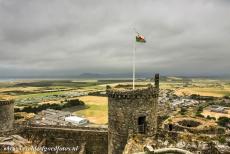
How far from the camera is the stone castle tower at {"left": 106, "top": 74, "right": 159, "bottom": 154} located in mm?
17703

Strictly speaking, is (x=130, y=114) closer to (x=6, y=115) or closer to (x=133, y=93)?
(x=133, y=93)

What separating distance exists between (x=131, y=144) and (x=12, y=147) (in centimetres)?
923

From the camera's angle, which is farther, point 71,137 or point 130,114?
A: point 71,137

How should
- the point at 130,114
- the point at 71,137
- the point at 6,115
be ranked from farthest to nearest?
the point at 6,115, the point at 71,137, the point at 130,114

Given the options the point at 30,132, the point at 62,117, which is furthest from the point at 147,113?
the point at 62,117

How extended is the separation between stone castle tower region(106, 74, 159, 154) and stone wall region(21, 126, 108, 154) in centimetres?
473

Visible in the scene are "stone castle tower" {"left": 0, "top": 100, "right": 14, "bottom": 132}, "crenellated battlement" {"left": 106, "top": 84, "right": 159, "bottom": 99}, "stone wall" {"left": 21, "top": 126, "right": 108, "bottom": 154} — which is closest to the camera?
"crenellated battlement" {"left": 106, "top": 84, "right": 159, "bottom": 99}

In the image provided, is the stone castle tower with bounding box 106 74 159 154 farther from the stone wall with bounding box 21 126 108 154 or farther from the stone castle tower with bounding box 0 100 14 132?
the stone castle tower with bounding box 0 100 14 132

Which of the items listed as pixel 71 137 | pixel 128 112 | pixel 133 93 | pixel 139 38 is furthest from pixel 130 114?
pixel 71 137

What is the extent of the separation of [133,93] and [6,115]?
13.5 metres

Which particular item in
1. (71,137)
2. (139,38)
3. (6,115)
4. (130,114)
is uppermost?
(139,38)

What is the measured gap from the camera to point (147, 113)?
1822cm

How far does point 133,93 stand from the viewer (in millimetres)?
17688

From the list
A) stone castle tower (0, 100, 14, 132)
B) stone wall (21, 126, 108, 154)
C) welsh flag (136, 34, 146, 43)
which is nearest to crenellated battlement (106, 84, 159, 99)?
welsh flag (136, 34, 146, 43)
